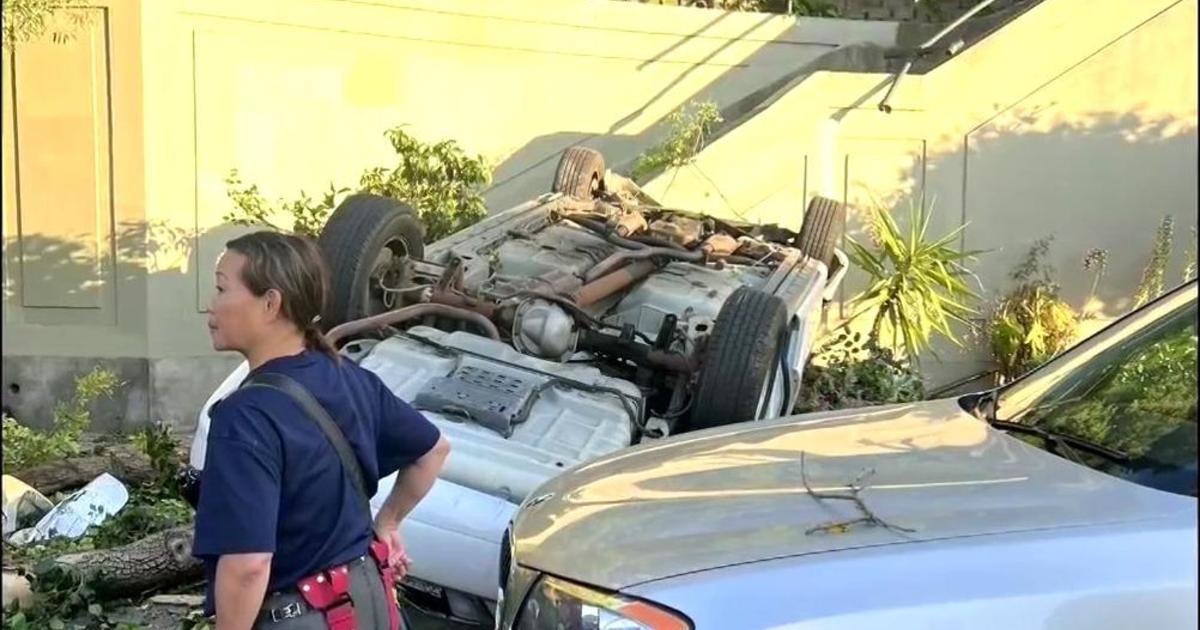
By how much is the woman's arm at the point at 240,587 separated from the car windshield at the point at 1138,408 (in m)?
1.64

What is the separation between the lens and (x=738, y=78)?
10328 mm

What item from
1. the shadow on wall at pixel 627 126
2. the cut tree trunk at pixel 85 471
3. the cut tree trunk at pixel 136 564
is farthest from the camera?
the shadow on wall at pixel 627 126

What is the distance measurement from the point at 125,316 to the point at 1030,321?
261 inches

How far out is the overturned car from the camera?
3.72 metres

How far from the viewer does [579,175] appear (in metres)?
7.63

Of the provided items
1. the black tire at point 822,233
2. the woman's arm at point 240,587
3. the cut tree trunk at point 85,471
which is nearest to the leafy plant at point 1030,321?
the black tire at point 822,233

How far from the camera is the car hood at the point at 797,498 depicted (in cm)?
202

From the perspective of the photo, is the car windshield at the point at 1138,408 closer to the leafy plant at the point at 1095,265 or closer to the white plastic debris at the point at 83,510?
the white plastic debris at the point at 83,510

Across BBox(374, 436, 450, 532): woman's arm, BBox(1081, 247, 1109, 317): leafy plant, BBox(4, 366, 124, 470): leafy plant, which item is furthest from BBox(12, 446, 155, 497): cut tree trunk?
BBox(1081, 247, 1109, 317): leafy plant

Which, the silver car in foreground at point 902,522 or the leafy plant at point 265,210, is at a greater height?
the leafy plant at point 265,210

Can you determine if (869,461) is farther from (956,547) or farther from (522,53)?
(522,53)

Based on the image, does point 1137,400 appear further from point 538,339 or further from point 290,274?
point 538,339

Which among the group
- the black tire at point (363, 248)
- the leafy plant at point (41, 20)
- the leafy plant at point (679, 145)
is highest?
the leafy plant at point (41, 20)

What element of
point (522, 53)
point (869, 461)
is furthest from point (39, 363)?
point (869, 461)
